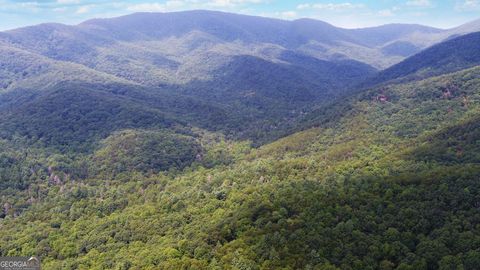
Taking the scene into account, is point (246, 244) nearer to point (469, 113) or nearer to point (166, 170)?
point (166, 170)

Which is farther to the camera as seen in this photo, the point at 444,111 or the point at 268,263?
the point at 444,111

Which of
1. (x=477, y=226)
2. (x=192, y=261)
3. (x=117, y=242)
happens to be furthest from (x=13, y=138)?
(x=477, y=226)

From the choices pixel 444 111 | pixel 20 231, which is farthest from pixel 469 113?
pixel 20 231

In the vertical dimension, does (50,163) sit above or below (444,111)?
below

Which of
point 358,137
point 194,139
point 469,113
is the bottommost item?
point 194,139

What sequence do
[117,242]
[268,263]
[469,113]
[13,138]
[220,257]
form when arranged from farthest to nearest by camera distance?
[13,138], [469,113], [117,242], [220,257], [268,263]

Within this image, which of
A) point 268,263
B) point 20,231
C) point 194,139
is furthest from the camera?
point 194,139

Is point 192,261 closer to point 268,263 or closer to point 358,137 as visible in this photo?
point 268,263
